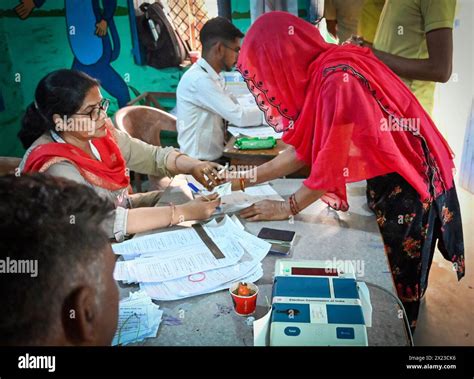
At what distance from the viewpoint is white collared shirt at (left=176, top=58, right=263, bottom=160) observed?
1.96 meters

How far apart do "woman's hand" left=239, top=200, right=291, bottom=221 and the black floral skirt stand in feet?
0.83

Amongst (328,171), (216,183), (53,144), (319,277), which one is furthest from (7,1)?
(319,277)

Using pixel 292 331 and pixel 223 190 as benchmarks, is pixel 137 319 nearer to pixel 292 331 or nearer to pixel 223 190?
pixel 292 331

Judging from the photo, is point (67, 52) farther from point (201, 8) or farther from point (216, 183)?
point (216, 183)

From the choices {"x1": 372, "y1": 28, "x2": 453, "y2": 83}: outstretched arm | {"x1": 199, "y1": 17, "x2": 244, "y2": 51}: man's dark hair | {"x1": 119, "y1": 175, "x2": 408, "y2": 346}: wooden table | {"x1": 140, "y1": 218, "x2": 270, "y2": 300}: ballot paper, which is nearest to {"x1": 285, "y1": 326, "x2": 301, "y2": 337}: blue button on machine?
{"x1": 119, "y1": 175, "x2": 408, "y2": 346}: wooden table

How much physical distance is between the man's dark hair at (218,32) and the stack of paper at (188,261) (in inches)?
31.4

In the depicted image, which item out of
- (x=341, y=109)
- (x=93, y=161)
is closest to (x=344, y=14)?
(x=341, y=109)

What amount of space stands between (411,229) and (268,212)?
0.40 metres

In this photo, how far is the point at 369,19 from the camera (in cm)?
156

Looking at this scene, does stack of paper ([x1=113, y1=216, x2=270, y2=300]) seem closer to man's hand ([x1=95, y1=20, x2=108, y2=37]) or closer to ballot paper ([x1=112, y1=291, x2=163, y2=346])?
ballot paper ([x1=112, y1=291, x2=163, y2=346])

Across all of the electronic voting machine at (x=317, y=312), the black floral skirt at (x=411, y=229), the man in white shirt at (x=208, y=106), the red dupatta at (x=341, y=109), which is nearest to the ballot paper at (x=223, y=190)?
the red dupatta at (x=341, y=109)
